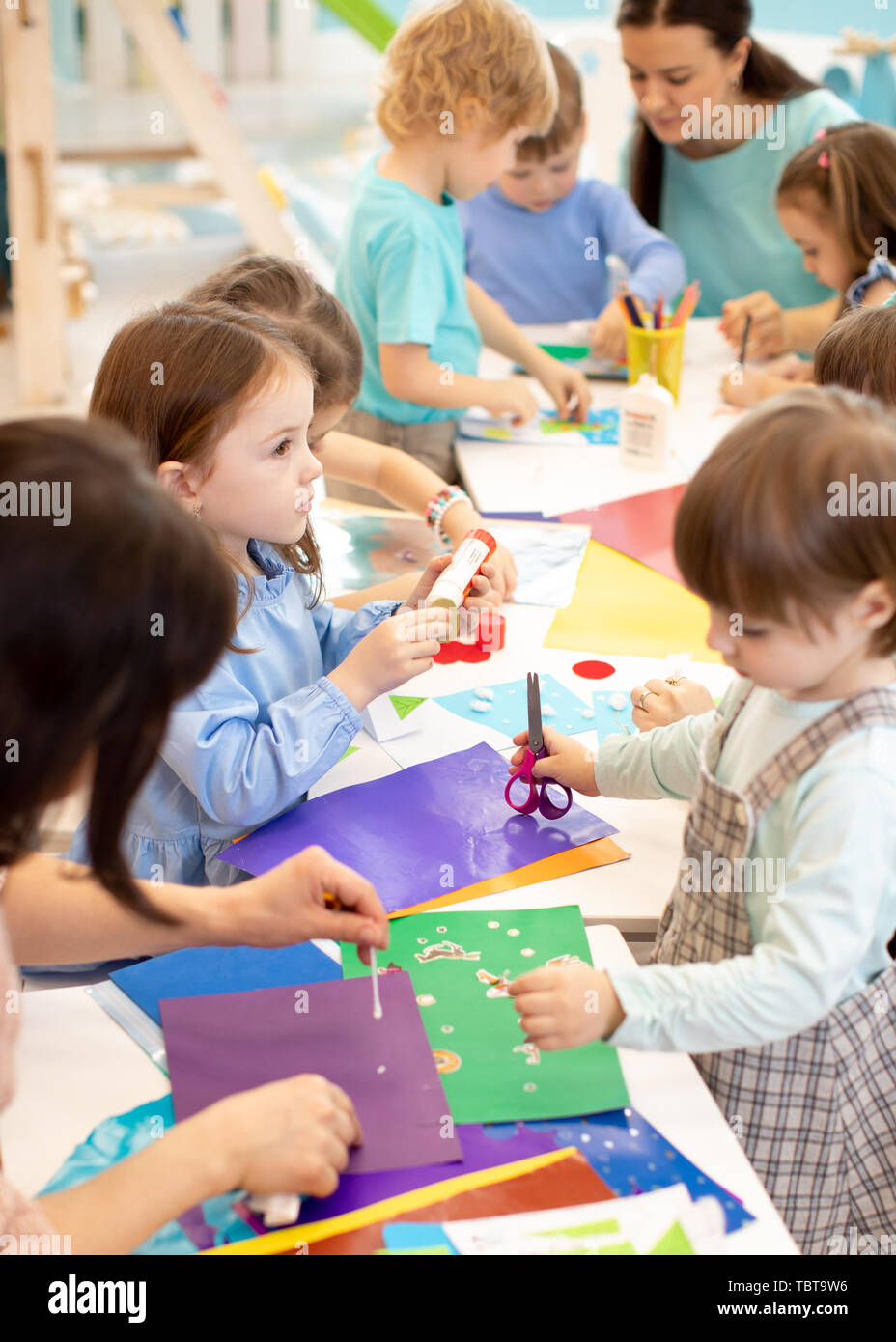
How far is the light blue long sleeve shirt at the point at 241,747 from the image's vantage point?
1082 millimetres

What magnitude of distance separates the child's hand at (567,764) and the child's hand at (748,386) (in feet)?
3.71

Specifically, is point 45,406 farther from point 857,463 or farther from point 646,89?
point 857,463

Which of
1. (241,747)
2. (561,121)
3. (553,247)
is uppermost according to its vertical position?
(561,121)

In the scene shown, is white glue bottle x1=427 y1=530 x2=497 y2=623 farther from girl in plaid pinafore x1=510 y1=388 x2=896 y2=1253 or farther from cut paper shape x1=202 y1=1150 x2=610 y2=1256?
cut paper shape x1=202 y1=1150 x2=610 y2=1256

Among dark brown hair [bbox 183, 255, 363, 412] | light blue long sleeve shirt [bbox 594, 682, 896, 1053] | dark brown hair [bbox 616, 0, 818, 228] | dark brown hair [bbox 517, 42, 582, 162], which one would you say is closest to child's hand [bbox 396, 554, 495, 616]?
dark brown hair [bbox 183, 255, 363, 412]

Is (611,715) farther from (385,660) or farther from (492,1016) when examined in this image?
(492,1016)

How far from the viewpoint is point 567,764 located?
111cm

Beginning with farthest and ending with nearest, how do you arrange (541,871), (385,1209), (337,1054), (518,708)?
(518,708), (541,871), (337,1054), (385,1209)

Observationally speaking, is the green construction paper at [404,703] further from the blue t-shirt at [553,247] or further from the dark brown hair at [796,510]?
the blue t-shirt at [553,247]

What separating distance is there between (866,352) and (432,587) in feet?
1.64

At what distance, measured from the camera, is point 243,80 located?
7.04 m

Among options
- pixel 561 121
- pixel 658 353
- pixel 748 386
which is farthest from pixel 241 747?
pixel 561 121

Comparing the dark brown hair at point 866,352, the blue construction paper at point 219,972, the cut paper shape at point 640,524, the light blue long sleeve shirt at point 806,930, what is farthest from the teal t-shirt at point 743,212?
the blue construction paper at point 219,972

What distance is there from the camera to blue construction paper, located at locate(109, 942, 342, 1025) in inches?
36.1
